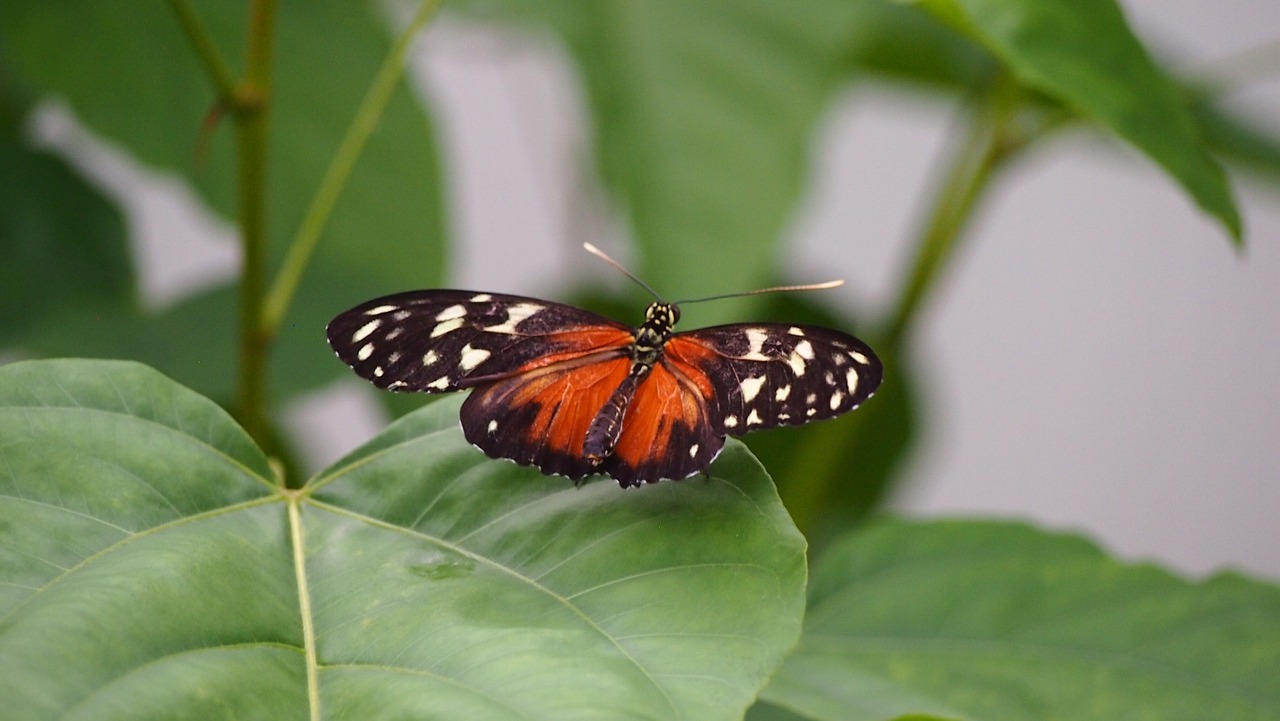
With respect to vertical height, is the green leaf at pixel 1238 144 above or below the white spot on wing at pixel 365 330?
below

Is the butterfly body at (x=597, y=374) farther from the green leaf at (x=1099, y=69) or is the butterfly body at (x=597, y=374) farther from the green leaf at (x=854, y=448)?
the green leaf at (x=854, y=448)

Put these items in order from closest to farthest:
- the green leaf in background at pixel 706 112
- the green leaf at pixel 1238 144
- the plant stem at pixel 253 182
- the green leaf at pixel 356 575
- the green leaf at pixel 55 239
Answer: the green leaf at pixel 356 575, the plant stem at pixel 253 182, the green leaf in background at pixel 706 112, the green leaf at pixel 55 239, the green leaf at pixel 1238 144

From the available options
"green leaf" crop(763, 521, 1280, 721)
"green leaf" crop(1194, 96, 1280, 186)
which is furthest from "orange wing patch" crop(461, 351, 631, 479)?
"green leaf" crop(1194, 96, 1280, 186)

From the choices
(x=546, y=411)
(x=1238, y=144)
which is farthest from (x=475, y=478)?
(x=1238, y=144)

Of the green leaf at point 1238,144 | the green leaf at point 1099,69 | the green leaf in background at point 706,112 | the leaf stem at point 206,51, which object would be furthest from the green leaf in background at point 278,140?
the green leaf at point 1238,144

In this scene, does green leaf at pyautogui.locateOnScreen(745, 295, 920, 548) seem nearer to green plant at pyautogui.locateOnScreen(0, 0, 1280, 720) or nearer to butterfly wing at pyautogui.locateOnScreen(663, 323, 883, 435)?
green plant at pyautogui.locateOnScreen(0, 0, 1280, 720)
